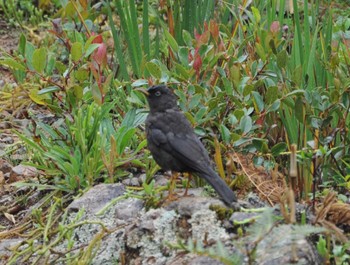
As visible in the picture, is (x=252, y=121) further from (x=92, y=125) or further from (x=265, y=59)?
(x=92, y=125)

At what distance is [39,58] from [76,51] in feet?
0.70

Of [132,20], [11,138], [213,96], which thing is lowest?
[11,138]

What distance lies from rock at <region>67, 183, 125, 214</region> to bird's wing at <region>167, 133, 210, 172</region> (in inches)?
17.0

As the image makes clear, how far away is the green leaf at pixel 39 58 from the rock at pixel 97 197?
0.77 meters

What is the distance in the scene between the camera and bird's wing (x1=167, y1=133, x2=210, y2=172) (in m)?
3.83

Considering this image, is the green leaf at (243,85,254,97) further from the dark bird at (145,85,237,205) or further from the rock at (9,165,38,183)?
the rock at (9,165,38,183)

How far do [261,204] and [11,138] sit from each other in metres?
2.23

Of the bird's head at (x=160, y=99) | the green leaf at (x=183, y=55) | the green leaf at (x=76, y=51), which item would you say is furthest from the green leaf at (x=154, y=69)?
the green leaf at (x=76, y=51)

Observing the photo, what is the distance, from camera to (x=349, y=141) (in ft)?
14.3

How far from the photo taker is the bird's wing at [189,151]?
383 cm

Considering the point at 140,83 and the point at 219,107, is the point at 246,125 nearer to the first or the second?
the point at 219,107

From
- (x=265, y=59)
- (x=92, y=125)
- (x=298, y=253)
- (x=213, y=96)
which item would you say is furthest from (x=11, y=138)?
(x=298, y=253)

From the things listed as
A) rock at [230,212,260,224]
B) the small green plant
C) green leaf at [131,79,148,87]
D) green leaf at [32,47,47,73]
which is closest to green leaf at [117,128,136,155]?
green leaf at [131,79,148,87]

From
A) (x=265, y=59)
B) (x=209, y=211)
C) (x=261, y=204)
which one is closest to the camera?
(x=209, y=211)
